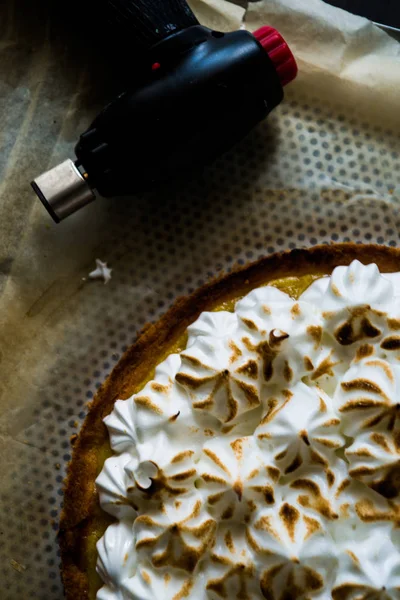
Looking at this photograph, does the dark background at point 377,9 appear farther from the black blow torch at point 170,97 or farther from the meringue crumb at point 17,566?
the meringue crumb at point 17,566

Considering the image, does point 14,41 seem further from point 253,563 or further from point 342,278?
point 253,563

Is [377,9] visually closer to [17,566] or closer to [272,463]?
[272,463]

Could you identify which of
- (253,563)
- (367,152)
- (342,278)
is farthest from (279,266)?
(253,563)

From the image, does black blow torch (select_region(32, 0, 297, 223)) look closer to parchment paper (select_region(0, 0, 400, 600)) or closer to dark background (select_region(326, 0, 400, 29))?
parchment paper (select_region(0, 0, 400, 600))

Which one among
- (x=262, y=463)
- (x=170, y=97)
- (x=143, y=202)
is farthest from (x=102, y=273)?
(x=262, y=463)

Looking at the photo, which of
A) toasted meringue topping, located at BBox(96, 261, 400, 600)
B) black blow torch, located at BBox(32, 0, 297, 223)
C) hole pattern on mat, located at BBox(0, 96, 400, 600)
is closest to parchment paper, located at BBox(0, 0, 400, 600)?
hole pattern on mat, located at BBox(0, 96, 400, 600)

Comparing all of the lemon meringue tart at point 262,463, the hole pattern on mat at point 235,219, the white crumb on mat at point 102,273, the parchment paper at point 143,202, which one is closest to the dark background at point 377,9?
the parchment paper at point 143,202
